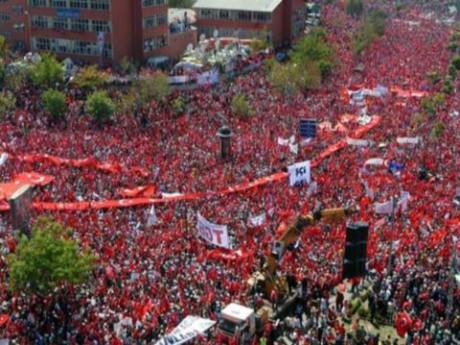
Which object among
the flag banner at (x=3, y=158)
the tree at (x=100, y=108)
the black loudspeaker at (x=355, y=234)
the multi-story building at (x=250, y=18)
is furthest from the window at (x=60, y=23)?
the black loudspeaker at (x=355, y=234)

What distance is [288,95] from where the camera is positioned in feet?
171

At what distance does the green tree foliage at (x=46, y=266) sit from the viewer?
2195cm

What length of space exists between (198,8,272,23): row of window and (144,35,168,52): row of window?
479 inches

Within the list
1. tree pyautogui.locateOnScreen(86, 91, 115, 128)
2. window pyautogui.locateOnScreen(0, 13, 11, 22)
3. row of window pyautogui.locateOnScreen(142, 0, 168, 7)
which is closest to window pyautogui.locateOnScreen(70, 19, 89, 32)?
row of window pyautogui.locateOnScreen(142, 0, 168, 7)

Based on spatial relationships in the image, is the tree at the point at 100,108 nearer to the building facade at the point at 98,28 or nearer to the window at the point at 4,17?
the building facade at the point at 98,28

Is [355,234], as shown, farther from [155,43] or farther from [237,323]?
[155,43]

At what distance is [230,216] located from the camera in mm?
29438

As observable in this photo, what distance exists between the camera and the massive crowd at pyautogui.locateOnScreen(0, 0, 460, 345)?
864 inches

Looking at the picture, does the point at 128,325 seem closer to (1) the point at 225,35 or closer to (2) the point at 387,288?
(2) the point at 387,288

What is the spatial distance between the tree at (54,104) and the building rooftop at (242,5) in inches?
1112

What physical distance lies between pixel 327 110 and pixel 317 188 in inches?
658

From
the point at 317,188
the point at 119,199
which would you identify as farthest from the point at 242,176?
the point at 119,199

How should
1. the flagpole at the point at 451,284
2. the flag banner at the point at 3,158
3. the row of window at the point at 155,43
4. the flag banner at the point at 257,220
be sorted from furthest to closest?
the row of window at the point at 155,43, the flag banner at the point at 3,158, the flag banner at the point at 257,220, the flagpole at the point at 451,284

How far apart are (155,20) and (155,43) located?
176 cm
